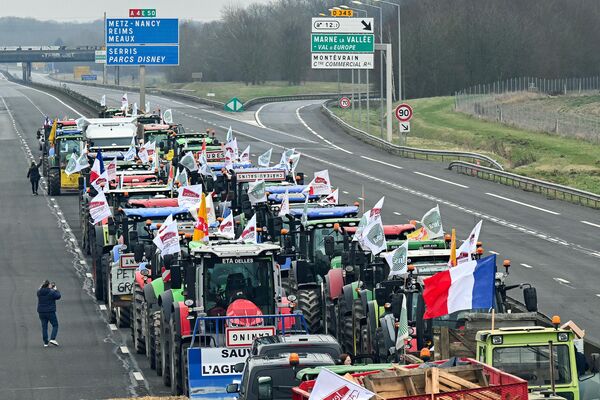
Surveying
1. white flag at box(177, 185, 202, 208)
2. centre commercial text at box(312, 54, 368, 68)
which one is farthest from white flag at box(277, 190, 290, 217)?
centre commercial text at box(312, 54, 368, 68)

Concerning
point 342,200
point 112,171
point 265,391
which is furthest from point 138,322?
point 342,200

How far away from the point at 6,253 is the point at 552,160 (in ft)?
114

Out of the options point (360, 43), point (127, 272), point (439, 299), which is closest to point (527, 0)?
point (360, 43)

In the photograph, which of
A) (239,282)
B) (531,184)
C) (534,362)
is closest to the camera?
(534,362)

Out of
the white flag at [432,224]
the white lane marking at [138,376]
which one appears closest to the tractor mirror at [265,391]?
the white lane marking at [138,376]

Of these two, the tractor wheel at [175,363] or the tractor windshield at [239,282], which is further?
the tractor wheel at [175,363]

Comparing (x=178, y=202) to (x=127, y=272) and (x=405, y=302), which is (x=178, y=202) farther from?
(x=405, y=302)

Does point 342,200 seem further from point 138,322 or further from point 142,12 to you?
point 142,12

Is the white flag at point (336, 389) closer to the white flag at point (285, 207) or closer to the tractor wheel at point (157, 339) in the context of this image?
the tractor wheel at point (157, 339)

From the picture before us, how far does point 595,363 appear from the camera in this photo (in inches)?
654

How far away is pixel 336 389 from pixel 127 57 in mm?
57832

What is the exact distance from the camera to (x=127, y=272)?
27359 mm

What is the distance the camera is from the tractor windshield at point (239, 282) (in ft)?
65.6

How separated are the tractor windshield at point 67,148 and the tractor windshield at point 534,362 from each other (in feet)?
122
